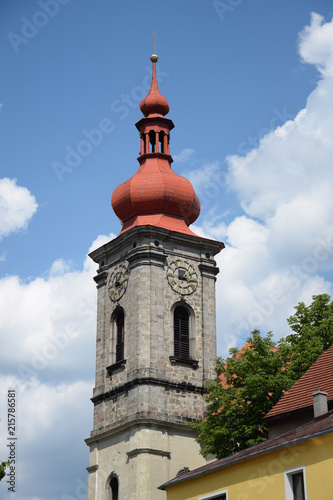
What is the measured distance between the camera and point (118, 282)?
40969mm

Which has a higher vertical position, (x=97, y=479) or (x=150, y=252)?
(x=150, y=252)

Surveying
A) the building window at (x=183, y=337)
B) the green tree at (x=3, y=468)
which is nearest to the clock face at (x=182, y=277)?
the building window at (x=183, y=337)

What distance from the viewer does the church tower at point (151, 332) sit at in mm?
36250

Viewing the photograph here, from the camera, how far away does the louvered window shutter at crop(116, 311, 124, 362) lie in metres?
39.4

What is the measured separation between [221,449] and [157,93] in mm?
21111

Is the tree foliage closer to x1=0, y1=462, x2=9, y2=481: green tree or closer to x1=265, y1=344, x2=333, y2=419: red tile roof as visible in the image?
x1=265, y1=344, x2=333, y2=419: red tile roof

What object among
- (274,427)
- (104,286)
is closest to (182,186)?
(104,286)

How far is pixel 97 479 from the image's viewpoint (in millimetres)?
37656

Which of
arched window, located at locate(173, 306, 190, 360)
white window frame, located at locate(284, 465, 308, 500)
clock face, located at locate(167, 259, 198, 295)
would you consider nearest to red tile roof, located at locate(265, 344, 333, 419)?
white window frame, located at locate(284, 465, 308, 500)

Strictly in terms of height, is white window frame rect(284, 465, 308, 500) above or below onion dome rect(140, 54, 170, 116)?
below

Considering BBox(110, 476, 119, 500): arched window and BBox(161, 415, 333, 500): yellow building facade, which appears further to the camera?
BBox(110, 476, 119, 500): arched window

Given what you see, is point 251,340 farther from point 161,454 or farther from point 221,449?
point 161,454

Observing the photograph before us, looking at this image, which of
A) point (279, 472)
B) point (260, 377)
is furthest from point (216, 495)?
point (260, 377)

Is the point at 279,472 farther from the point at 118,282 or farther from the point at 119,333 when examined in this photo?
the point at 118,282
